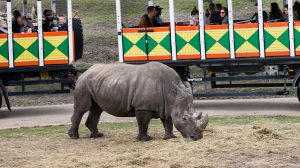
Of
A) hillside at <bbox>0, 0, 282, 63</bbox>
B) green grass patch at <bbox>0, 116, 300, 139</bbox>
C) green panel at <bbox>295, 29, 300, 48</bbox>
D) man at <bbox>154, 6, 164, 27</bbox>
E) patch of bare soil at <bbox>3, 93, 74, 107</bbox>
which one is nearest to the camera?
green grass patch at <bbox>0, 116, 300, 139</bbox>

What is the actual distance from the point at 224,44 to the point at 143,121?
606 centimetres

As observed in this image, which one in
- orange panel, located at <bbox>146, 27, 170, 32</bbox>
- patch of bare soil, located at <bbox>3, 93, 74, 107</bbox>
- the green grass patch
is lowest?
the green grass patch

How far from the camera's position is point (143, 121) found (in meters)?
12.6

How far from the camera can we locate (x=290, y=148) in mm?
11133

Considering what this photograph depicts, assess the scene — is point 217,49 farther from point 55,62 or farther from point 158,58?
point 55,62

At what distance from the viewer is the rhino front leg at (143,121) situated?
1253 cm

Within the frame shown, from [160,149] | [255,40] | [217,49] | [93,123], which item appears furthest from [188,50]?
[160,149]

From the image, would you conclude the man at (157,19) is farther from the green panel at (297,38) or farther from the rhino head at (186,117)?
the rhino head at (186,117)

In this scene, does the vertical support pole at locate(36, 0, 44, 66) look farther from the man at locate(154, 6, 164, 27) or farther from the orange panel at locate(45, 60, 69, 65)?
the man at locate(154, 6, 164, 27)

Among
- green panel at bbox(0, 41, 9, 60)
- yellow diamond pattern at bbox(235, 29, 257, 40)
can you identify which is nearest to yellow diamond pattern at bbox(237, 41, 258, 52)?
yellow diamond pattern at bbox(235, 29, 257, 40)

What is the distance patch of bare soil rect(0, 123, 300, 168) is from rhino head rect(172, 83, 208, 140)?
180mm

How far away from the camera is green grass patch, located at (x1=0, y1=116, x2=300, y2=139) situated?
14.2m

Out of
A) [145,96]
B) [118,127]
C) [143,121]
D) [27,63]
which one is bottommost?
[118,127]

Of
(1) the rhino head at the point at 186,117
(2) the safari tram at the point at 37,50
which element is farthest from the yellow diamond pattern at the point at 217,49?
(1) the rhino head at the point at 186,117
